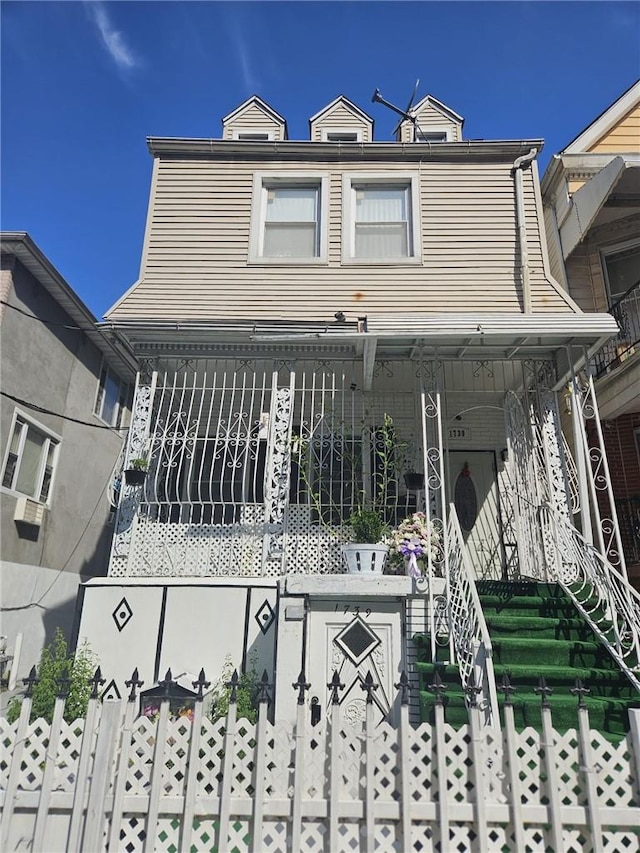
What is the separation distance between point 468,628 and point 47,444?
759 centimetres

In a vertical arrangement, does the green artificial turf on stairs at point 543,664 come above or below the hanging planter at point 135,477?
below

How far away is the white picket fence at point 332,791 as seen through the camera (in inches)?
104

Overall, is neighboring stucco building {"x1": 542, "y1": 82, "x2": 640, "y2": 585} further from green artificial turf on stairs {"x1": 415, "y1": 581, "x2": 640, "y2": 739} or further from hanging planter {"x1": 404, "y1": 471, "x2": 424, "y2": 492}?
hanging planter {"x1": 404, "y1": 471, "x2": 424, "y2": 492}

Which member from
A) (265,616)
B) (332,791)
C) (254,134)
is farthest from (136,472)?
Result: (254,134)

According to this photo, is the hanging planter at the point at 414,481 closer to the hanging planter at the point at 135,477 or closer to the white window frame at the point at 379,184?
the hanging planter at the point at 135,477

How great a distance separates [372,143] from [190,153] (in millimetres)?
3133

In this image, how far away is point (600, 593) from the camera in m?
5.18

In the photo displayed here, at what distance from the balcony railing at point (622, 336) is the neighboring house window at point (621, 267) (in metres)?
0.64

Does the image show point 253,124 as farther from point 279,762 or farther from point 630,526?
point 279,762

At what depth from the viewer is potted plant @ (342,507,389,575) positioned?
18.6 feet

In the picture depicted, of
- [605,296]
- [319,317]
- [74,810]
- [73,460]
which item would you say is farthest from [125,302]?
[605,296]

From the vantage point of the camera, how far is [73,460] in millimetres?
9648

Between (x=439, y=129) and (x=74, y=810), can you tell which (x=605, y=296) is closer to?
(x=439, y=129)

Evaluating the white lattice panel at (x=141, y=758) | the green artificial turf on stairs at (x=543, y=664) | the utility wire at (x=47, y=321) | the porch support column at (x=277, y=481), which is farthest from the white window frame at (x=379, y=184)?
the white lattice panel at (x=141, y=758)
